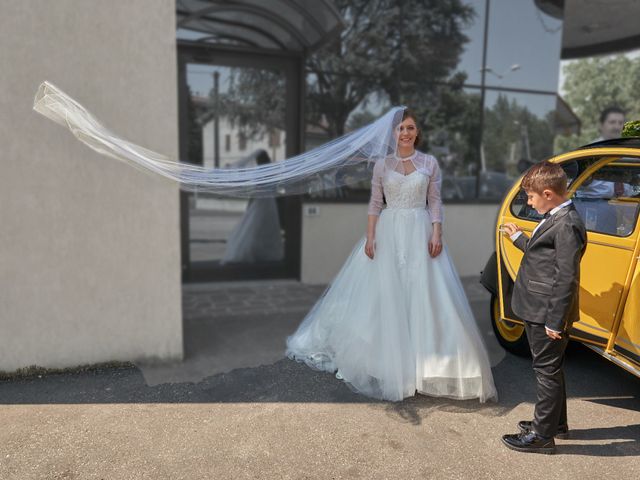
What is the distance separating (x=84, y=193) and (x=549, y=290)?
10.9 feet

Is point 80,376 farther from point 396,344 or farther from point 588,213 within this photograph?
point 588,213

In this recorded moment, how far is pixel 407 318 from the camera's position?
3566 millimetres

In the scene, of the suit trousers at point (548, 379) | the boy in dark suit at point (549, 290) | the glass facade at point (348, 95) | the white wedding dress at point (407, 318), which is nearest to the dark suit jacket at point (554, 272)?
the boy in dark suit at point (549, 290)

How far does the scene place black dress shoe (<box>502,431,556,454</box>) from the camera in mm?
2838

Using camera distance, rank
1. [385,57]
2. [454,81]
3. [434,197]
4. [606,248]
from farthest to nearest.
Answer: [454,81] < [385,57] < [434,197] < [606,248]

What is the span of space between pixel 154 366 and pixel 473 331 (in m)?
2.59

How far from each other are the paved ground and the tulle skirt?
0.50ft

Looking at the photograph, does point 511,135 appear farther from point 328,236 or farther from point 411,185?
point 411,185

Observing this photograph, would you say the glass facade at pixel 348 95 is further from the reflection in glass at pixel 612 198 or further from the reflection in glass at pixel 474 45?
the reflection in glass at pixel 612 198

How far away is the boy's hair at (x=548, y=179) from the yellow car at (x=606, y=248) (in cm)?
77

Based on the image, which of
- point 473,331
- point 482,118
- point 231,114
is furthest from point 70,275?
point 482,118

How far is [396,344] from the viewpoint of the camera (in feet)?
11.3

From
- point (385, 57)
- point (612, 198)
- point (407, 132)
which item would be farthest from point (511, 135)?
point (407, 132)

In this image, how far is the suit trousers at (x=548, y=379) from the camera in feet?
9.12
